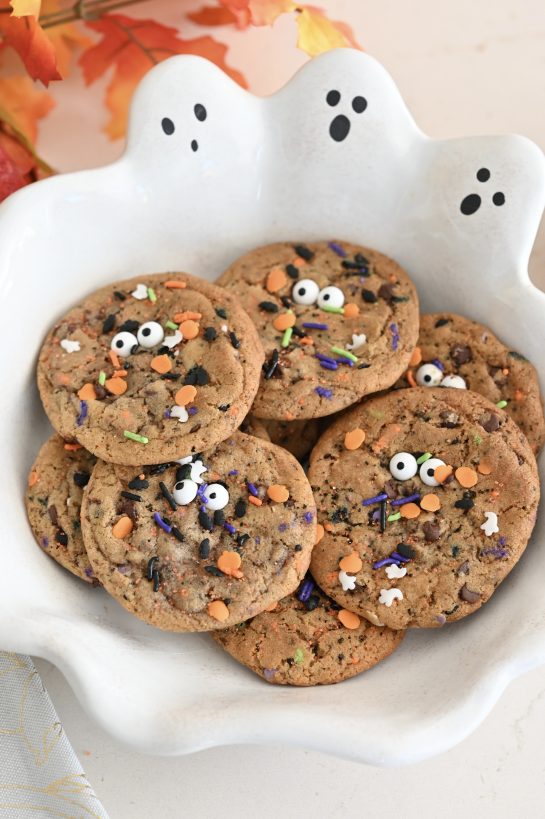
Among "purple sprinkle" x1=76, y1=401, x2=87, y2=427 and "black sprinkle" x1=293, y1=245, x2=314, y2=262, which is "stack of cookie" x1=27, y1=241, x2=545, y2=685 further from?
"black sprinkle" x1=293, y1=245, x2=314, y2=262

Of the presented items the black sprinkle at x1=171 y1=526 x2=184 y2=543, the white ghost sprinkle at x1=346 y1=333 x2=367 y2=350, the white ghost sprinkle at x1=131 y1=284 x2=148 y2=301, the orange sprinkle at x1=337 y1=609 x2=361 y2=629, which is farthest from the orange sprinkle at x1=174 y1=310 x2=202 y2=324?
the orange sprinkle at x1=337 y1=609 x2=361 y2=629

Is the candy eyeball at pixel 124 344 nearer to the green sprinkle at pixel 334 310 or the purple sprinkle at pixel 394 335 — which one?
the green sprinkle at pixel 334 310

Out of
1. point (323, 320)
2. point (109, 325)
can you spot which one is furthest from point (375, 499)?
point (109, 325)

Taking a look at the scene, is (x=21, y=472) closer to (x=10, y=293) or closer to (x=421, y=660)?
(x=10, y=293)

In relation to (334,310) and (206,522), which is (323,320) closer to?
(334,310)

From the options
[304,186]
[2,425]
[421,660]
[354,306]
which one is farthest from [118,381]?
[421,660]
